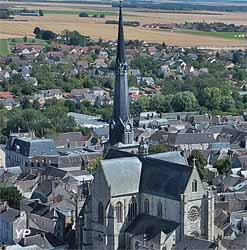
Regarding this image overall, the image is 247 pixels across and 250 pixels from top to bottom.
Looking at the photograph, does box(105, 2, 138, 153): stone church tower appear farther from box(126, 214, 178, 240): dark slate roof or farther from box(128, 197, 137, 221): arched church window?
box(126, 214, 178, 240): dark slate roof

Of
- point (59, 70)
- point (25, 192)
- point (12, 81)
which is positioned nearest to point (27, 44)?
point (59, 70)

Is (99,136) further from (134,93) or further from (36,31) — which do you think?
(36,31)

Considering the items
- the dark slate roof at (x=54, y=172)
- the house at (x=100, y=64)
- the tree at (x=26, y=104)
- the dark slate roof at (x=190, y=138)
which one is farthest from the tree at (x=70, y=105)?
the house at (x=100, y=64)

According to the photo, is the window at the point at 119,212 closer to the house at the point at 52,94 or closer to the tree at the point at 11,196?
the tree at the point at 11,196

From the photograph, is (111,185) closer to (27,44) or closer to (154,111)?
(154,111)

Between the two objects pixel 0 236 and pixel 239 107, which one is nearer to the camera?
pixel 0 236
